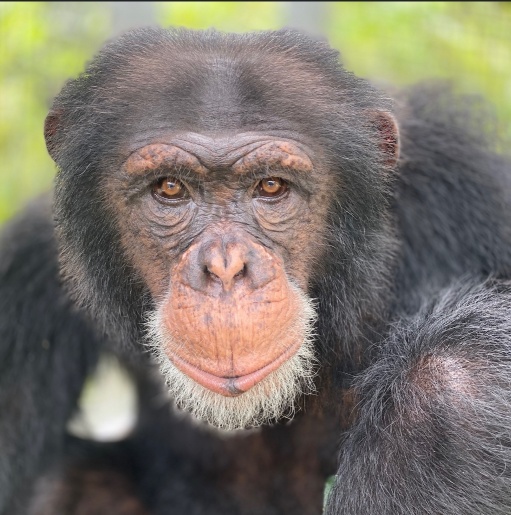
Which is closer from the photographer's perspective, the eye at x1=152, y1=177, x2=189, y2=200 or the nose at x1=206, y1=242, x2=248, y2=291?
the nose at x1=206, y1=242, x2=248, y2=291

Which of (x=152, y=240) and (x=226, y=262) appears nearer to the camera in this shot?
(x=226, y=262)

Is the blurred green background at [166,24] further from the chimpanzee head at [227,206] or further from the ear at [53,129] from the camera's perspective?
the chimpanzee head at [227,206]

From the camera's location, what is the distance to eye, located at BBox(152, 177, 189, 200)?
3637mm

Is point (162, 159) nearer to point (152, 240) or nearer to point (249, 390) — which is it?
point (152, 240)

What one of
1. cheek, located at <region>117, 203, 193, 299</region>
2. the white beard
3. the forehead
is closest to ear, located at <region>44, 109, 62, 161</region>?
the forehead

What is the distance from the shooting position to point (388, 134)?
3.87 meters

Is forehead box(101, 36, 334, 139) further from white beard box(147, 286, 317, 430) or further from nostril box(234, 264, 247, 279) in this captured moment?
white beard box(147, 286, 317, 430)

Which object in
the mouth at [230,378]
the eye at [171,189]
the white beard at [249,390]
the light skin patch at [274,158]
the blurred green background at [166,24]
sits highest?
the light skin patch at [274,158]

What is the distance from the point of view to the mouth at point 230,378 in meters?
3.27

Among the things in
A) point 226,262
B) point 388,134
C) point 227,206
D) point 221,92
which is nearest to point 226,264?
point 226,262

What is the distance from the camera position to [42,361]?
5184 millimetres

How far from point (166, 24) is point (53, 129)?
423 centimetres

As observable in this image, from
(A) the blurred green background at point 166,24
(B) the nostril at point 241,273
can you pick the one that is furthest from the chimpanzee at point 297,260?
(A) the blurred green background at point 166,24

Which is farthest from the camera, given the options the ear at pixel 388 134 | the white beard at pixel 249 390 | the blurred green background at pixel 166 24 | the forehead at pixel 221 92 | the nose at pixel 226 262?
the blurred green background at pixel 166 24
